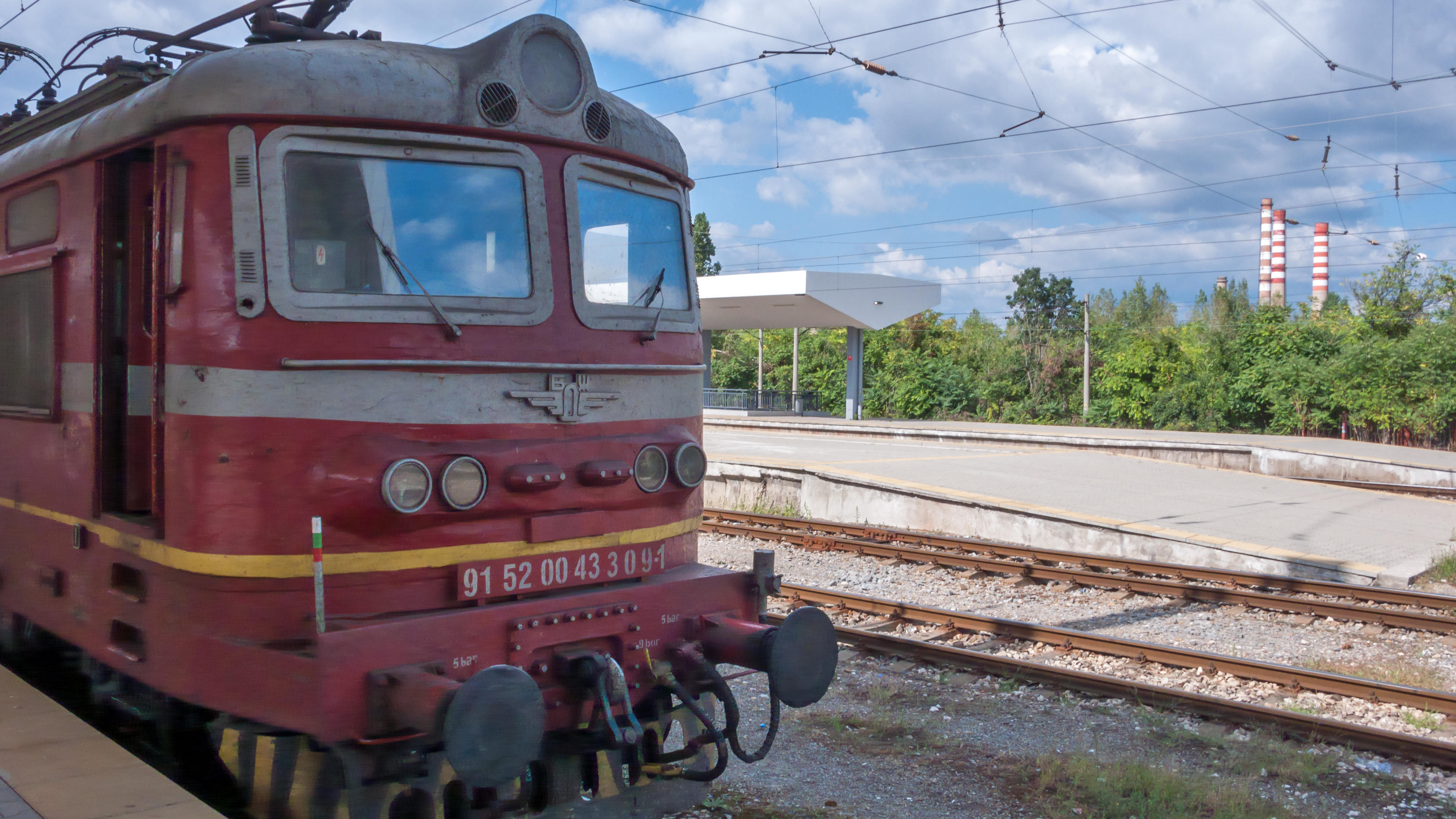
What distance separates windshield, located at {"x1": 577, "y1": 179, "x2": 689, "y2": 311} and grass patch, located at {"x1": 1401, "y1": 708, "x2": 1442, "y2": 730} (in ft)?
17.3

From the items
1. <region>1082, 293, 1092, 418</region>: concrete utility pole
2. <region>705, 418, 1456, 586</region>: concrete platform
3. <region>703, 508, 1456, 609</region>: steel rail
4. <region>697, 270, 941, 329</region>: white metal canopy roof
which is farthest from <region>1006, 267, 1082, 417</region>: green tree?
<region>703, 508, 1456, 609</region>: steel rail

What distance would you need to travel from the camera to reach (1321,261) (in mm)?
53500

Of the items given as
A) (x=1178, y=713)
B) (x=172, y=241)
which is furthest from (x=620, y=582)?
(x=1178, y=713)

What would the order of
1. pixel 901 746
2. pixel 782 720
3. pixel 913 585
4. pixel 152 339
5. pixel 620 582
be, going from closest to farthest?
pixel 152 339 → pixel 620 582 → pixel 901 746 → pixel 782 720 → pixel 913 585

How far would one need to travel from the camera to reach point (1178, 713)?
6.62m

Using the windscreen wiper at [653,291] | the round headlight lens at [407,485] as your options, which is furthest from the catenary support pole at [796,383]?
the round headlight lens at [407,485]

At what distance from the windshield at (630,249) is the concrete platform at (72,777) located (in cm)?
250

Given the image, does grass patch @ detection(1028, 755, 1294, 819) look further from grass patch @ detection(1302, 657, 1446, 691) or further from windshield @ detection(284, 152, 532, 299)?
→ windshield @ detection(284, 152, 532, 299)

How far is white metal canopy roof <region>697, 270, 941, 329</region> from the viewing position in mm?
33281

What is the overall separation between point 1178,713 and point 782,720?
256cm

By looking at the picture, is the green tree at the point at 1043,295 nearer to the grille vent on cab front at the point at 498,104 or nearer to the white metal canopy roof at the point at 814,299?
the white metal canopy roof at the point at 814,299

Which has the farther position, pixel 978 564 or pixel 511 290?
pixel 978 564

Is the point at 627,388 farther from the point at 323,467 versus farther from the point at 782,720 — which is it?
the point at 782,720

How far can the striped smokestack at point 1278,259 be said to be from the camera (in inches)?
2119
